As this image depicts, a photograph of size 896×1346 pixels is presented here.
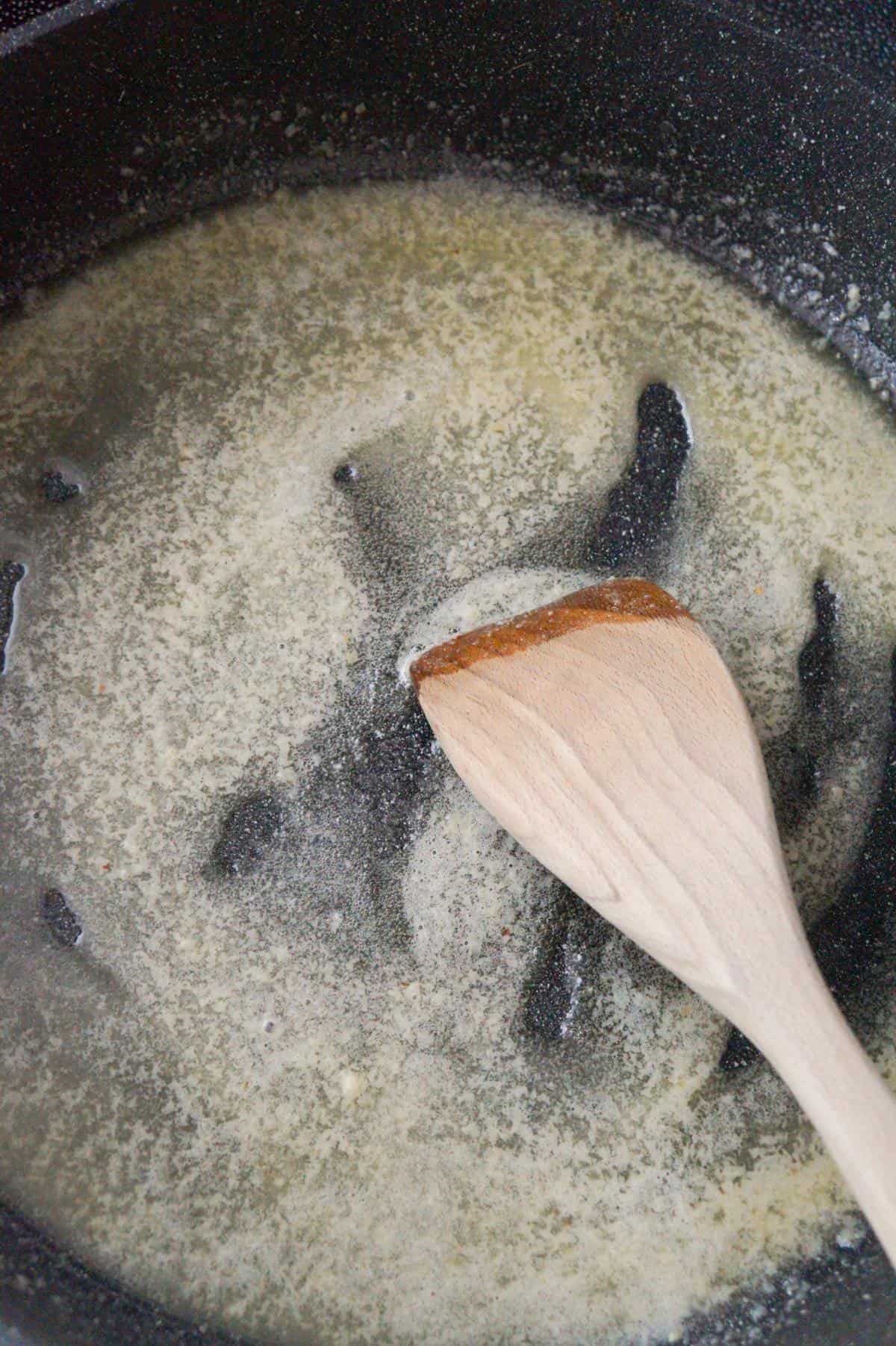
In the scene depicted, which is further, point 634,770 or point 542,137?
point 542,137

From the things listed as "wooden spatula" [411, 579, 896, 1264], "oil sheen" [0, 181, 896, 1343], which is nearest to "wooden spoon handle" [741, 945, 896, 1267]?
"wooden spatula" [411, 579, 896, 1264]

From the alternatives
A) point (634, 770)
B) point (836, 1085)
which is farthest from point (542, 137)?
point (836, 1085)

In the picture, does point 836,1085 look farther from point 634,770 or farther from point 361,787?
point 361,787

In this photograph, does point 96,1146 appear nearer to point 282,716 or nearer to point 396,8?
point 282,716

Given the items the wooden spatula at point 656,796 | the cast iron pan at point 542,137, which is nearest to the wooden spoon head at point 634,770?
the wooden spatula at point 656,796

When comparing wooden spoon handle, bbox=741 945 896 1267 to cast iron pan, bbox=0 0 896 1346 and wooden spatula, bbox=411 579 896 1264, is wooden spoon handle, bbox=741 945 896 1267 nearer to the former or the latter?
wooden spatula, bbox=411 579 896 1264

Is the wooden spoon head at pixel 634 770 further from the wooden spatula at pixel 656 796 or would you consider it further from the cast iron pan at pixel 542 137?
the cast iron pan at pixel 542 137
